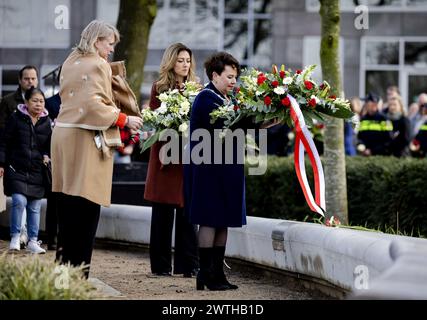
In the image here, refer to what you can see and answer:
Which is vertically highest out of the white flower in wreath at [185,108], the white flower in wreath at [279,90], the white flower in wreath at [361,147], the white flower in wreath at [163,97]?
the white flower in wreath at [279,90]

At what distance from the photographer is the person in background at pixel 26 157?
11820mm

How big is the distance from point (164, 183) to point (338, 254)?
2.70m

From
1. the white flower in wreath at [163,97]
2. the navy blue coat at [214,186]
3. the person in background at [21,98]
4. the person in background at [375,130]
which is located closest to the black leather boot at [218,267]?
the navy blue coat at [214,186]

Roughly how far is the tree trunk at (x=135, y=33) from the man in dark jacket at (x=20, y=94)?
386cm

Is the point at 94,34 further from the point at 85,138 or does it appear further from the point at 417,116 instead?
the point at 417,116

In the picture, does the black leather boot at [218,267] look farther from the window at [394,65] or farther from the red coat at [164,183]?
the window at [394,65]

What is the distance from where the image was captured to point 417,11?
104ft

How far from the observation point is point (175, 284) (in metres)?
9.59

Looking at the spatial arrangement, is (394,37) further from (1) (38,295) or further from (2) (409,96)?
(1) (38,295)

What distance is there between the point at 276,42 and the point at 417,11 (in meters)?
3.89

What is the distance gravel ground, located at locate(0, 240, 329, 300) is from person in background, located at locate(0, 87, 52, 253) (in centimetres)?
33

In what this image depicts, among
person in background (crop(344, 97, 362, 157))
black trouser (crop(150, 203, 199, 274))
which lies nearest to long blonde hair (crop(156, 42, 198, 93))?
black trouser (crop(150, 203, 199, 274))

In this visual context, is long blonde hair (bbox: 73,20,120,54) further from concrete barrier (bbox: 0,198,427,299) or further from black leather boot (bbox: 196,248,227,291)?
concrete barrier (bbox: 0,198,427,299)

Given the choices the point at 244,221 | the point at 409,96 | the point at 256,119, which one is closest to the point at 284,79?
the point at 256,119
